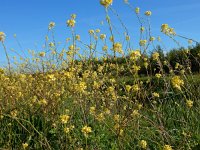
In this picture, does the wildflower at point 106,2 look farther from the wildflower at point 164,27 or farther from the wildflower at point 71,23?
the wildflower at point 164,27

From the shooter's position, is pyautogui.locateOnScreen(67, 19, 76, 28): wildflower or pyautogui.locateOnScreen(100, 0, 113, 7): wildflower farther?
pyautogui.locateOnScreen(67, 19, 76, 28): wildflower

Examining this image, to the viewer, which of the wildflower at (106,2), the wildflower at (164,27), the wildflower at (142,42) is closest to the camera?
the wildflower at (106,2)

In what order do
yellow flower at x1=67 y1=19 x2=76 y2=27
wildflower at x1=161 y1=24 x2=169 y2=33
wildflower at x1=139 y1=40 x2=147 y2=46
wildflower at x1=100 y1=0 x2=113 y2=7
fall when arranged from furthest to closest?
wildflower at x1=161 y1=24 x2=169 y2=33 < wildflower at x1=139 y1=40 x2=147 y2=46 < yellow flower at x1=67 y1=19 x2=76 y2=27 < wildflower at x1=100 y1=0 x2=113 y2=7

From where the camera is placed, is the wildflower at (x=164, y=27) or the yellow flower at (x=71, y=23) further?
the wildflower at (x=164, y=27)

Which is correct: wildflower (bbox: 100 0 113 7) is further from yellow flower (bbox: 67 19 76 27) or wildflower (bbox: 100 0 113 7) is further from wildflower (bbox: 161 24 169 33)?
wildflower (bbox: 161 24 169 33)

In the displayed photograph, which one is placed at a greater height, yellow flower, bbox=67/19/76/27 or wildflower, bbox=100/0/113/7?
yellow flower, bbox=67/19/76/27

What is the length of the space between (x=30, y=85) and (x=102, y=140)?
3127 mm

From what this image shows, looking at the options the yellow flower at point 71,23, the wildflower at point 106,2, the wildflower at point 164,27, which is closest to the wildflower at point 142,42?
the wildflower at point 164,27

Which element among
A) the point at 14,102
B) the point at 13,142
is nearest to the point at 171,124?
the point at 13,142

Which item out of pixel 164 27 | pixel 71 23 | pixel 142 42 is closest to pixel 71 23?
pixel 71 23

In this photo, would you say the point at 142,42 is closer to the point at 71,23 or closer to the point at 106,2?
the point at 71,23

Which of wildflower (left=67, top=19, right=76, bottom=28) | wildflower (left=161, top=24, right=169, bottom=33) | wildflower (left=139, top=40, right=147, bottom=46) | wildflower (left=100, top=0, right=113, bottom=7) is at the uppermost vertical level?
wildflower (left=67, top=19, right=76, bottom=28)

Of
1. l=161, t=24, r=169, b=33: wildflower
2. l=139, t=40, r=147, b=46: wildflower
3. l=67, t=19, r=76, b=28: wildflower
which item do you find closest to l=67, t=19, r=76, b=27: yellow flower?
l=67, t=19, r=76, b=28: wildflower

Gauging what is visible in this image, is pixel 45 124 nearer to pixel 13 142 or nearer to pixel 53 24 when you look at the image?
pixel 13 142
